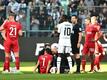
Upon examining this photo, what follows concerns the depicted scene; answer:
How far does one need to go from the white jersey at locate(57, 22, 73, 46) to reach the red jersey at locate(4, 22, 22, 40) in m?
1.57

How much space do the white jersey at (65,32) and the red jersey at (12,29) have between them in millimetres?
1572

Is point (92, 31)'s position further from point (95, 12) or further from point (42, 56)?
point (95, 12)

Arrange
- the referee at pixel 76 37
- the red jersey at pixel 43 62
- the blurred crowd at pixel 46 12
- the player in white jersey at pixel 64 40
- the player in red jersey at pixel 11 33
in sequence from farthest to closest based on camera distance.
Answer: the blurred crowd at pixel 46 12
the referee at pixel 76 37
the red jersey at pixel 43 62
the player in red jersey at pixel 11 33
the player in white jersey at pixel 64 40

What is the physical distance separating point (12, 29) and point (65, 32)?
76.1 inches

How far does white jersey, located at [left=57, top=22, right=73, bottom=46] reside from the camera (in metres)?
20.9

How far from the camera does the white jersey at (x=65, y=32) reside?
20.9 meters

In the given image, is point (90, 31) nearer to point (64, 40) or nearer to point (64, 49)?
point (64, 40)

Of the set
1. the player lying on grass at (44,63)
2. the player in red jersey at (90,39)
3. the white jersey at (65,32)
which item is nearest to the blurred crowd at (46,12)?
the player in red jersey at (90,39)

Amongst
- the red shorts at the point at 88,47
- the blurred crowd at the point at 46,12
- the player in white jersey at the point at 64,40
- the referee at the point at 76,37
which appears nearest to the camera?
the player in white jersey at the point at 64,40

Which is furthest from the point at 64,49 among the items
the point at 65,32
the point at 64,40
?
the point at 65,32

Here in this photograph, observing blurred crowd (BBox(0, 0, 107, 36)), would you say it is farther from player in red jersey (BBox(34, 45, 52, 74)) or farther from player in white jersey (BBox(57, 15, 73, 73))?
player in white jersey (BBox(57, 15, 73, 73))

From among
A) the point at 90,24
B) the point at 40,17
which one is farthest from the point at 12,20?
the point at 40,17

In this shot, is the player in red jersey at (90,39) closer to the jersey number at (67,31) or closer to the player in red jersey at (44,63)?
the jersey number at (67,31)

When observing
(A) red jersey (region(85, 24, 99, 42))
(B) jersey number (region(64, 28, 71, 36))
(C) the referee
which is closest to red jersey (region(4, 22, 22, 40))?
(B) jersey number (region(64, 28, 71, 36))
